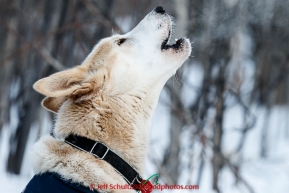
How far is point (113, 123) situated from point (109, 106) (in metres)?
0.13

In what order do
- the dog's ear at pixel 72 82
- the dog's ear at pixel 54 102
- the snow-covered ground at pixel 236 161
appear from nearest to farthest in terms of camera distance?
the dog's ear at pixel 72 82 < the dog's ear at pixel 54 102 < the snow-covered ground at pixel 236 161

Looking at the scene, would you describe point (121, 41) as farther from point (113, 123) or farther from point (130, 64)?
point (113, 123)

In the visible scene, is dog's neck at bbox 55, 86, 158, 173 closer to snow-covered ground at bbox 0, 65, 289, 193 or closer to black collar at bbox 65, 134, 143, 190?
black collar at bbox 65, 134, 143, 190

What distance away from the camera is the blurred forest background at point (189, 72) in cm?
692

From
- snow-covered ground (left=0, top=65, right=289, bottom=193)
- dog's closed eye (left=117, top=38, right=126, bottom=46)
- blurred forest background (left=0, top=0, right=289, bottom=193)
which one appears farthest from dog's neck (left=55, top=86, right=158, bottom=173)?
snow-covered ground (left=0, top=65, right=289, bottom=193)

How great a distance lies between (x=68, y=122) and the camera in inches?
139

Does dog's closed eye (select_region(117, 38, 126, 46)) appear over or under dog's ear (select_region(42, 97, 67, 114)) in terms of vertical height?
over

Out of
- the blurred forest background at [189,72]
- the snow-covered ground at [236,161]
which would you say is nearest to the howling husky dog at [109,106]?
the blurred forest background at [189,72]

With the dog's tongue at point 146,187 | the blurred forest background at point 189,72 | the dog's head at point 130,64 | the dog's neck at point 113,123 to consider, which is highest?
the blurred forest background at point 189,72

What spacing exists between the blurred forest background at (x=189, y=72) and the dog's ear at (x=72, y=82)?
2253 mm

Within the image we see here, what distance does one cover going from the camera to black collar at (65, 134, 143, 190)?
3424mm

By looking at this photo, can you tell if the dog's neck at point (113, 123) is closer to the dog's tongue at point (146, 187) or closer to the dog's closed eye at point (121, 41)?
the dog's tongue at point (146, 187)

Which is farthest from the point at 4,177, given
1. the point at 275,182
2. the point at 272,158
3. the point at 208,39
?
the point at 272,158

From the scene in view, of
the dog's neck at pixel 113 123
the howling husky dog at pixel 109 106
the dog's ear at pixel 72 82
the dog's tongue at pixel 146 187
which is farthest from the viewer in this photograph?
the dog's tongue at pixel 146 187
